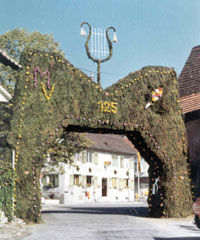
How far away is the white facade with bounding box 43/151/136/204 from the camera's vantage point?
49.0 meters

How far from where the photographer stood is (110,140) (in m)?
59.7

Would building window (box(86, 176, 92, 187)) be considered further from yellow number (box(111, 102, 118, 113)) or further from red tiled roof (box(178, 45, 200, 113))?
yellow number (box(111, 102, 118, 113))

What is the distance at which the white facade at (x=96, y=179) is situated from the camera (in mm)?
48969

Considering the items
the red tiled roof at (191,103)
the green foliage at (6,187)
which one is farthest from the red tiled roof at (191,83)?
the green foliage at (6,187)

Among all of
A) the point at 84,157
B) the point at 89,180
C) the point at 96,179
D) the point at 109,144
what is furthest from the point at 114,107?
the point at 109,144

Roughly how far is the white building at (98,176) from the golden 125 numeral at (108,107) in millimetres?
27932

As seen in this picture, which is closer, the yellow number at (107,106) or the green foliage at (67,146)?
the yellow number at (107,106)

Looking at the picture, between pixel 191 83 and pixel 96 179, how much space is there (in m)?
29.0

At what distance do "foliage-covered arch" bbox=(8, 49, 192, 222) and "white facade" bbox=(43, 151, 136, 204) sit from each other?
27378 mm

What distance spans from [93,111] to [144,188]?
49565 millimetres

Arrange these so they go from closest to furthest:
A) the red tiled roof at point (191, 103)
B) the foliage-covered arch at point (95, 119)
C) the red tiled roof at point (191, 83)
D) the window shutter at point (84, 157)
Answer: the foliage-covered arch at point (95, 119), the red tiled roof at point (191, 103), the red tiled roof at point (191, 83), the window shutter at point (84, 157)

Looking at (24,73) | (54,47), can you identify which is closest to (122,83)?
(24,73)

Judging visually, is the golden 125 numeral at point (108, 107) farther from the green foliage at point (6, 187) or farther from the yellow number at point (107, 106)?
the green foliage at point (6, 187)

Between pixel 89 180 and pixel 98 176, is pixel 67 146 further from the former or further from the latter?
pixel 98 176
